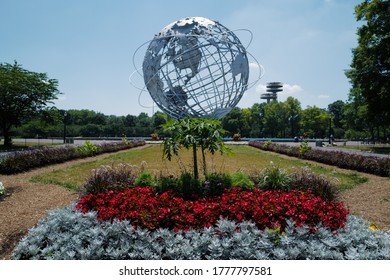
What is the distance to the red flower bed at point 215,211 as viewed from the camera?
5023 millimetres

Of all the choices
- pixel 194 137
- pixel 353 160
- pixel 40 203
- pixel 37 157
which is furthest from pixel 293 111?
pixel 40 203

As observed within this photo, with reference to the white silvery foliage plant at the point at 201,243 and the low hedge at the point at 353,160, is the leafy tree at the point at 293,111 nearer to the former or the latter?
the low hedge at the point at 353,160

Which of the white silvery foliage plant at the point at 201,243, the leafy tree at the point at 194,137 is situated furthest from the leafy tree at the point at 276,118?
the white silvery foliage plant at the point at 201,243

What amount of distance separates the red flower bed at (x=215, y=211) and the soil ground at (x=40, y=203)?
1.35m

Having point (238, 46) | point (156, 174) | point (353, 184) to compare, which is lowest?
point (353, 184)

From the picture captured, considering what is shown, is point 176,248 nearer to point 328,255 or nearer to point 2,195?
point 328,255

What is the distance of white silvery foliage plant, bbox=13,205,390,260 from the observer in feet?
13.2

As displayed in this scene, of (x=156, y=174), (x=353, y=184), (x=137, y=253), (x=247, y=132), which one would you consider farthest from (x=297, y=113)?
(x=137, y=253)

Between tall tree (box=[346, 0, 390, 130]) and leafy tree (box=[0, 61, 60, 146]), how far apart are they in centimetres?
2980

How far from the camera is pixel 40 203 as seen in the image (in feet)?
24.6

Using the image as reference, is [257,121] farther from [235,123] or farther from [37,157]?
[37,157]

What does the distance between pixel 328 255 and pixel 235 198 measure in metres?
2.31

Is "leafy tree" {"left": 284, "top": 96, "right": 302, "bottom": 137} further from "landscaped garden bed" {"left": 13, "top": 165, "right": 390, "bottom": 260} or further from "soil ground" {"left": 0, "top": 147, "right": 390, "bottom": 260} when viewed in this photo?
"landscaped garden bed" {"left": 13, "top": 165, "right": 390, "bottom": 260}

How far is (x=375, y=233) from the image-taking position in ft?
15.5
